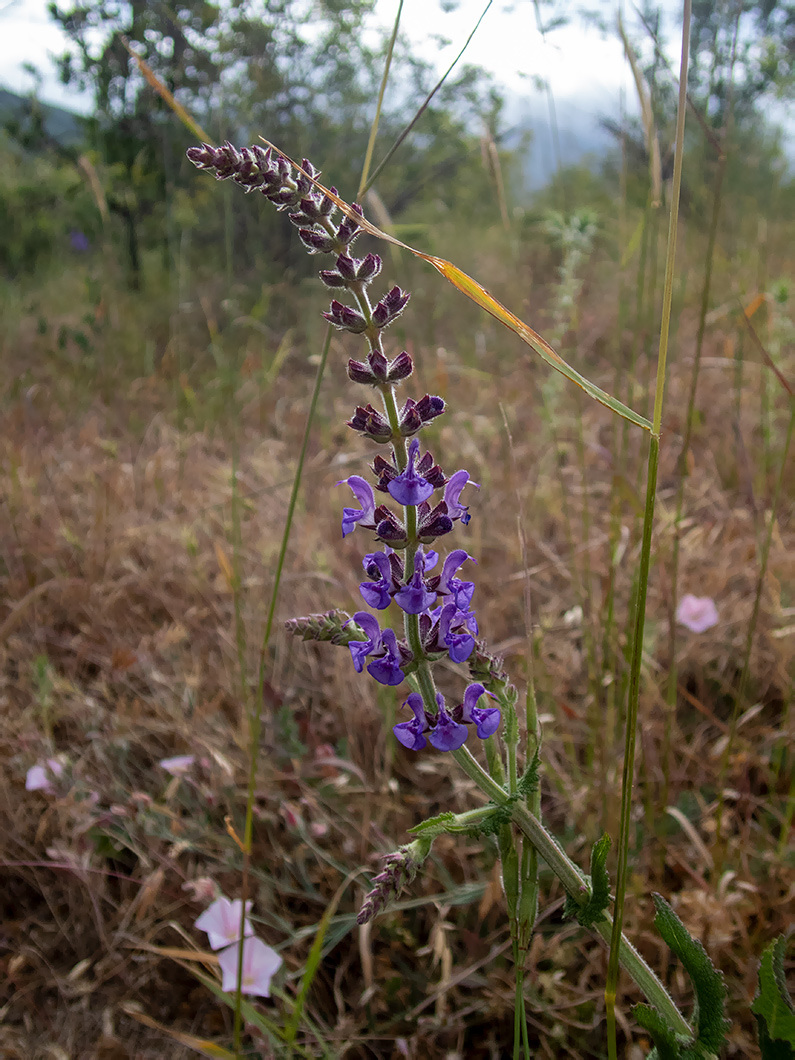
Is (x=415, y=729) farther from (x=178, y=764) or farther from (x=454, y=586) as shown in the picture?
(x=178, y=764)

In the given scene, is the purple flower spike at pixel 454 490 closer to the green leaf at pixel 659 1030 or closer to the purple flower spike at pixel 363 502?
the purple flower spike at pixel 363 502

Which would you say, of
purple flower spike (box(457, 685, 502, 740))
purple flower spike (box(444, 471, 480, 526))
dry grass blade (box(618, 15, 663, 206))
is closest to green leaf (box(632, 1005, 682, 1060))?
purple flower spike (box(457, 685, 502, 740))

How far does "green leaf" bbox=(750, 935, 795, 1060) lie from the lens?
833 mm

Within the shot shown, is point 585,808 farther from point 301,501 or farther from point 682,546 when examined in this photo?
point 301,501

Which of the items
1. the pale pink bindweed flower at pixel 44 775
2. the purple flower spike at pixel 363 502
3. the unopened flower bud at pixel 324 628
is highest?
the purple flower spike at pixel 363 502

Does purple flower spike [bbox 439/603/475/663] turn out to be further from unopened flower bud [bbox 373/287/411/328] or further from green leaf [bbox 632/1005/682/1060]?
green leaf [bbox 632/1005/682/1060]

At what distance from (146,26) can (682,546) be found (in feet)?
14.3

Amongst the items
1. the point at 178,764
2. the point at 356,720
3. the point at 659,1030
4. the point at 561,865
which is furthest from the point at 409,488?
the point at 356,720

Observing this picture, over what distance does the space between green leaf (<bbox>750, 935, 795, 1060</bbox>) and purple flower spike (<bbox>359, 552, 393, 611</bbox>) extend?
1.88 ft

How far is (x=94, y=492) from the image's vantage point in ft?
9.51

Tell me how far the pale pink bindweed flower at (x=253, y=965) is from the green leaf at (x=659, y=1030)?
0.74 metres

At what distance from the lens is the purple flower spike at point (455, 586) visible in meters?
0.84

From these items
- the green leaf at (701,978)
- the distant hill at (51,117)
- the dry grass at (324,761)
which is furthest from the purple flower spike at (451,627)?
the distant hill at (51,117)

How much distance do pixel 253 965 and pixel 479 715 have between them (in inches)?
35.1
